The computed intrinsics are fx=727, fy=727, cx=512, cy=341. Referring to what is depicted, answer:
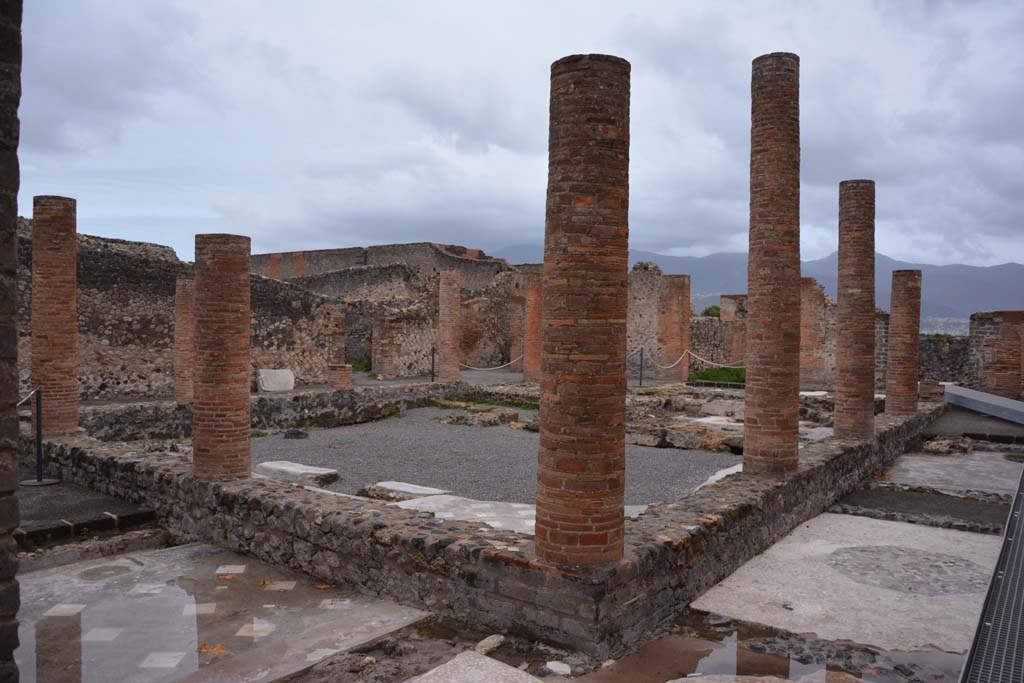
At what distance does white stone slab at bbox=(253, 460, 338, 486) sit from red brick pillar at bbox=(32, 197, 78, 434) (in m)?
2.97

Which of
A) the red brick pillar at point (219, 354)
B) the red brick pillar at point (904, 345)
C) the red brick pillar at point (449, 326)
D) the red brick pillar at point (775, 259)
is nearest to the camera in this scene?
the red brick pillar at point (219, 354)

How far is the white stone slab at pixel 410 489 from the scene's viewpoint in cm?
817

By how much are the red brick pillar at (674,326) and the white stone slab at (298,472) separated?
587 inches

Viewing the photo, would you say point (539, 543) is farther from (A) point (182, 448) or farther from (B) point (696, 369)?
(B) point (696, 369)

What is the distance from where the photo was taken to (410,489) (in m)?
8.34

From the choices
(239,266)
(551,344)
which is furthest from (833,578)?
(239,266)

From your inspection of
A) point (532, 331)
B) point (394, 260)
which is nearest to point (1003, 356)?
point (532, 331)

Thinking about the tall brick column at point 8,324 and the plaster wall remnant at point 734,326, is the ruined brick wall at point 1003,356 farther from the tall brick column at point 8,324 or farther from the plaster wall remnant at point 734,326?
the tall brick column at point 8,324

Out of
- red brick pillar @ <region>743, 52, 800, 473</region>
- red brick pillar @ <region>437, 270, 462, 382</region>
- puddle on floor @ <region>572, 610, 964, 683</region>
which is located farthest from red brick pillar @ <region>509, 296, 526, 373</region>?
puddle on floor @ <region>572, 610, 964, 683</region>

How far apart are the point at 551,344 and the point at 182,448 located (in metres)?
8.64

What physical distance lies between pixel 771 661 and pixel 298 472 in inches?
253

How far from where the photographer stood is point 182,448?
11203 mm

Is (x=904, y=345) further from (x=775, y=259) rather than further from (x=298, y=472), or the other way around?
(x=298, y=472)

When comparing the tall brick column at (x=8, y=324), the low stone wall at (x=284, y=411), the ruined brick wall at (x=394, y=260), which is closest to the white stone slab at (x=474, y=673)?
the tall brick column at (x=8, y=324)
